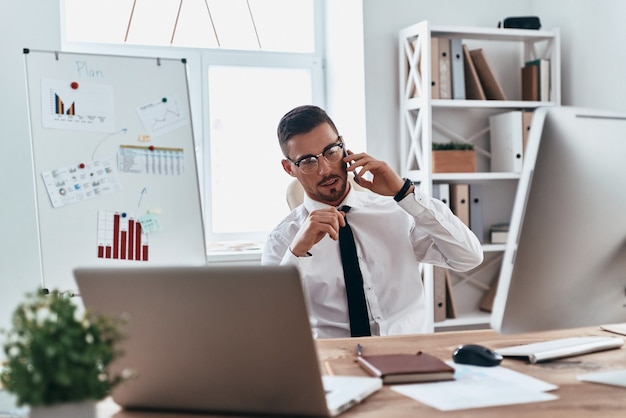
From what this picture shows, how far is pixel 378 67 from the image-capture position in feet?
11.1

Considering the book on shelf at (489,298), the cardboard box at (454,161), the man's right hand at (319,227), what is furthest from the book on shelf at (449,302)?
the man's right hand at (319,227)

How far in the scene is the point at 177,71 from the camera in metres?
2.56

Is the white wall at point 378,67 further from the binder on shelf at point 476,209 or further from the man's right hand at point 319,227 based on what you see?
the man's right hand at point 319,227

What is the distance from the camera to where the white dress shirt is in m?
1.93

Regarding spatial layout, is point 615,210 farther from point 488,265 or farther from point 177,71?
point 488,265

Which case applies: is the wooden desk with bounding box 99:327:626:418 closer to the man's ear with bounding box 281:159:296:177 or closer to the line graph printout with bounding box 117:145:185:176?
the man's ear with bounding box 281:159:296:177

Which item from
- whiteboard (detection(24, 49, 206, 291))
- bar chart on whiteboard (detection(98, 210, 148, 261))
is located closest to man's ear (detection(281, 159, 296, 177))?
whiteboard (detection(24, 49, 206, 291))

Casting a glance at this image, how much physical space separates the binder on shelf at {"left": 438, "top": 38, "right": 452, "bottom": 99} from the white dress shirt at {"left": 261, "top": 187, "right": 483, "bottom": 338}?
4.34 ft

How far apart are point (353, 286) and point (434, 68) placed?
1.62 metres

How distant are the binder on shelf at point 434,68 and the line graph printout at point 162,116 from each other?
125cm

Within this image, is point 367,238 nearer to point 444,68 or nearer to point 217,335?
point 217,335

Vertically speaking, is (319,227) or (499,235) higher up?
(319,227)

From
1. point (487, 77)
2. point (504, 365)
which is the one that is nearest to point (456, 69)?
point (487, 77)

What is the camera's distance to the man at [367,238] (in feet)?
6.29
